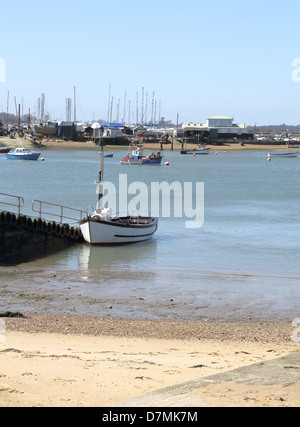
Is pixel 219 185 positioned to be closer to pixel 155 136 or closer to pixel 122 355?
pixel 122 355

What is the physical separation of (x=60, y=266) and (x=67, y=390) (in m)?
17.4

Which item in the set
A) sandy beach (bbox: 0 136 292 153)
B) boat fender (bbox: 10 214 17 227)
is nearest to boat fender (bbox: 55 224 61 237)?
boat fender (bbox: 10 214 17 227)

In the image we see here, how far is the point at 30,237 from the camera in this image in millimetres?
28703

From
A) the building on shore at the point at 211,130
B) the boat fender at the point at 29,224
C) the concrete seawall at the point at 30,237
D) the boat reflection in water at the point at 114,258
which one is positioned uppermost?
the building on shore at the point at 211,130

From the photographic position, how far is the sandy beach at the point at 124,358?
900 cm

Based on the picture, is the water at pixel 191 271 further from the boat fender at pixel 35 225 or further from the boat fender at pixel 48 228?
the boat fender at pixel 35 225

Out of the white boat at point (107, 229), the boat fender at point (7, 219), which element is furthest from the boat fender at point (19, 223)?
the white boat at point (107, 229)

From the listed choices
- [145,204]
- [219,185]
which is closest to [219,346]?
[145,204]

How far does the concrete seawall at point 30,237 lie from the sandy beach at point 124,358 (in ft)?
36.6

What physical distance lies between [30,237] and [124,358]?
17703mm

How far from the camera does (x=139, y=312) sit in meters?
18.3

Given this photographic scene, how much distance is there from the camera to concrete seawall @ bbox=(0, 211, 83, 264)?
89.6 ft

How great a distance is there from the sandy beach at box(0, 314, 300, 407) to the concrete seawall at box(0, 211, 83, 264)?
11.2m

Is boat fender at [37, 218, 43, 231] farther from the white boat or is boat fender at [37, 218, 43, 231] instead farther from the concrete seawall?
the white boat
